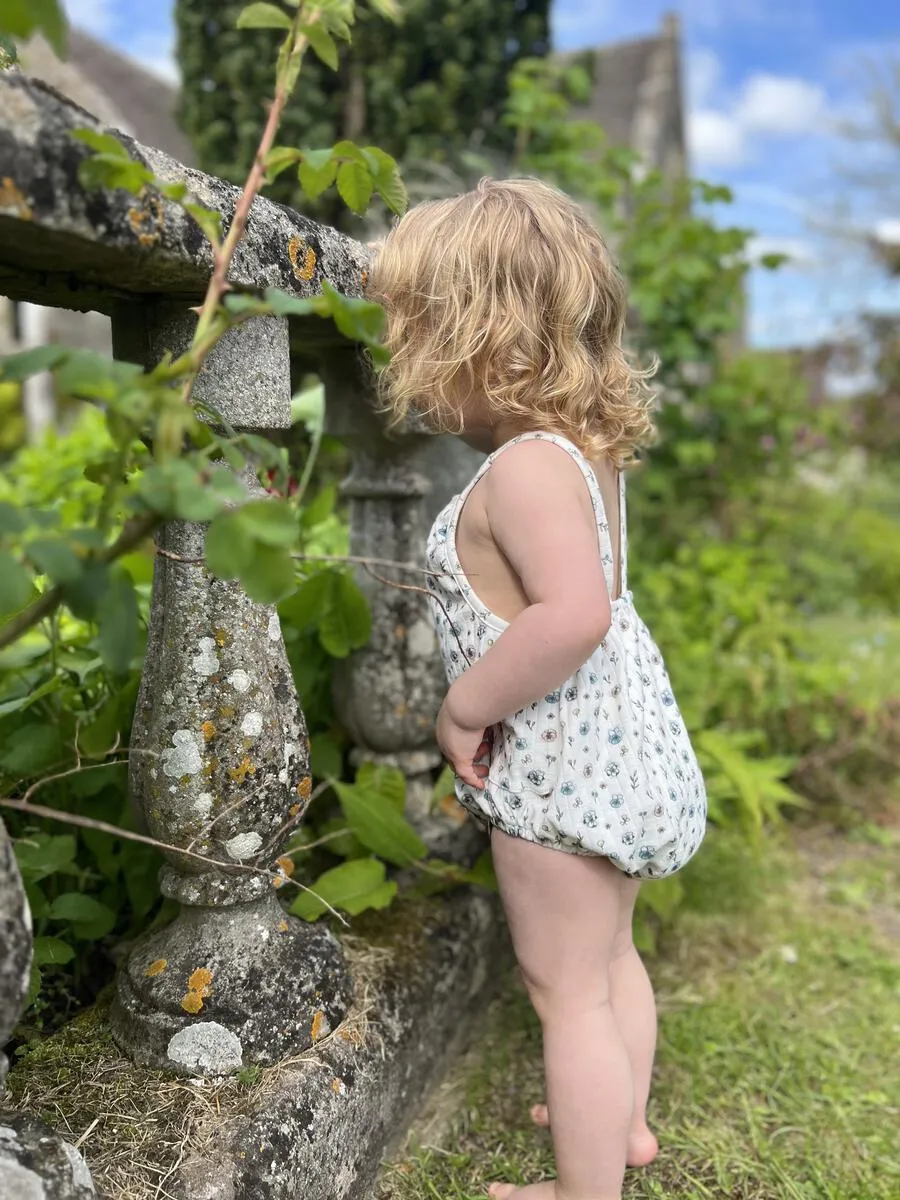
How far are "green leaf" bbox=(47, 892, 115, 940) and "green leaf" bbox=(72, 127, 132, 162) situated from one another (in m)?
1.07

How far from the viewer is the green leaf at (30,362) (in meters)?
0.84

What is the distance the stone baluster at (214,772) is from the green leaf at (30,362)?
0.39 m

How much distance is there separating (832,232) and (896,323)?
185 centimetres

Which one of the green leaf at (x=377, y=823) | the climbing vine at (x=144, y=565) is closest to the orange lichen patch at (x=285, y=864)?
the climbing vine at (x=144, y=565)

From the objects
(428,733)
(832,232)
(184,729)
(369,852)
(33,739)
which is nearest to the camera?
(184,729)

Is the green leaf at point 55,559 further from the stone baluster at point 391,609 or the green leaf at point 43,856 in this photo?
the stone baluster at point 391,609

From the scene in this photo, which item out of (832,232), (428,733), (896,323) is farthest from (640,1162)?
(832,232)

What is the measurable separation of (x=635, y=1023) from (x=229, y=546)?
45.6 inches

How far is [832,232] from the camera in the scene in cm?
1354

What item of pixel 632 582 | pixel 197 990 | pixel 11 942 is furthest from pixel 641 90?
pixel 11 942

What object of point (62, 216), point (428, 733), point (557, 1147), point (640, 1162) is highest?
point (62, 216)

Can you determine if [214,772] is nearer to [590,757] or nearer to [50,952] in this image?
[50,952]

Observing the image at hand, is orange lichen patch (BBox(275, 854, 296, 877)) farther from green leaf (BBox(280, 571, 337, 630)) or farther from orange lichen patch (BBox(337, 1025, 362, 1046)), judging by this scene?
green leaf (BBox(280, 571, 337, 630))

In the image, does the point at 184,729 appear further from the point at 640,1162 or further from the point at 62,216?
the point at 640,1162
